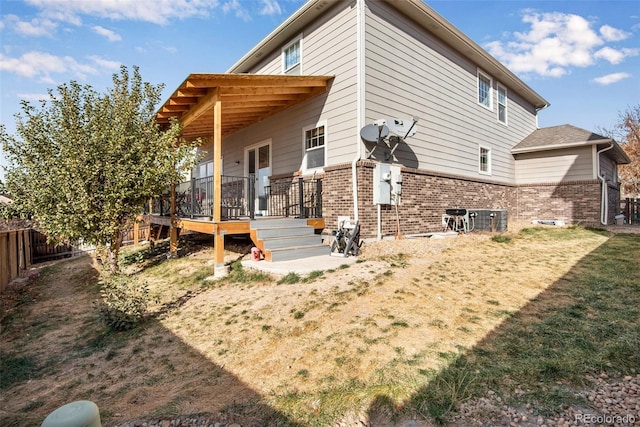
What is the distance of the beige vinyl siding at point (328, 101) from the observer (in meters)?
7.99

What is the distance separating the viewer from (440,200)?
9922mm

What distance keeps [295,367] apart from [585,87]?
122 feet

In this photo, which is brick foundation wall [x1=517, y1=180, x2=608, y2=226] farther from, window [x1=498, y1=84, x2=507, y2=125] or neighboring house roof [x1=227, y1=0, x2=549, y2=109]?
neighboring house roof [x1=227, y1=0, x2=549, y2=109]

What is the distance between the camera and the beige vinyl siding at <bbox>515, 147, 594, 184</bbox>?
41.4ft

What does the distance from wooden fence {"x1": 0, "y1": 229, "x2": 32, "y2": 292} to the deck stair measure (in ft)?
20.8

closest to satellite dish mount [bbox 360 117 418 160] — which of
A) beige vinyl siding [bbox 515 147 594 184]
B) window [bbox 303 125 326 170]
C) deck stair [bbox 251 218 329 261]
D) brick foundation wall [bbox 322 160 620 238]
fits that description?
brick foundation wall [bbox 322 160 620 238]

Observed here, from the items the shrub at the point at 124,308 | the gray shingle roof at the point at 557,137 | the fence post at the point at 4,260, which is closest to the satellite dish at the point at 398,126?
the shrub at the point at 124,308

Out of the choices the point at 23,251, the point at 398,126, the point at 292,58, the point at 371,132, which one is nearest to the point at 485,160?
the point at 398,126

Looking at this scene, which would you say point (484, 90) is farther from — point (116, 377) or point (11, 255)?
point (11, 255)

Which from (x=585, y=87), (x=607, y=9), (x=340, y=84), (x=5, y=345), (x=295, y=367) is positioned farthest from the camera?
(x=585, y=87)

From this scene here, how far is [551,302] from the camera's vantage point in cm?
434

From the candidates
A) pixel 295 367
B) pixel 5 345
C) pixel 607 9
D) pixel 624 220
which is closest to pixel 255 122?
pixel 5 345

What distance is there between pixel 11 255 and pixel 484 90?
1719 centimetres

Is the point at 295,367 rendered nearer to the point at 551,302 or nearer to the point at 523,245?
the point at 551,302
